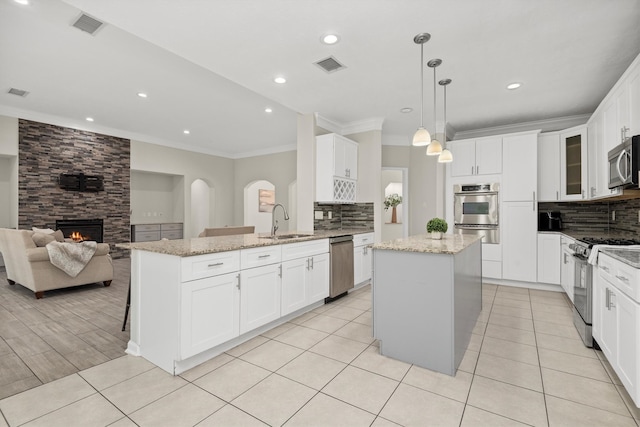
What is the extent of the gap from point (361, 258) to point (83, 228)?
563cm

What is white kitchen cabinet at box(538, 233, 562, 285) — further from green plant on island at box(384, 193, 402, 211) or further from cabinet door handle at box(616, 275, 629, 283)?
green plant on island at box(384, 193, 402, 211)

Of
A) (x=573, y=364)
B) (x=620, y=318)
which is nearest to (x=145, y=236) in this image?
(x=573, y=364)

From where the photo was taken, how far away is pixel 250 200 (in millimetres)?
10148

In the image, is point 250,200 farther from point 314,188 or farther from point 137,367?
point 137,367

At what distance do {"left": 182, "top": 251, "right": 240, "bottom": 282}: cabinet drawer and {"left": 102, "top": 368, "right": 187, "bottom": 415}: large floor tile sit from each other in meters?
0.70

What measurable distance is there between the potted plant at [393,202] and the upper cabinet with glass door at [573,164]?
4.37 m

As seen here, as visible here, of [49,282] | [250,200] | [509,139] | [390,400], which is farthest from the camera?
[250,200]

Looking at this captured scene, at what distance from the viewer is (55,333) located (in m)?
2.86

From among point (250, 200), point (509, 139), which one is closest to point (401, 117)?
point (509, 139)

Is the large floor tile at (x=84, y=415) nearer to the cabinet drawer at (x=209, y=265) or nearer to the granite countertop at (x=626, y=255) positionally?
the cabinet drawer at (x=209, y=265)

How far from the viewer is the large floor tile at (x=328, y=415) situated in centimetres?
168

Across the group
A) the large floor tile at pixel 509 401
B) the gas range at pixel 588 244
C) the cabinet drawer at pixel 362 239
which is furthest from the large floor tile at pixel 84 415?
the gas range at pixel 588 244

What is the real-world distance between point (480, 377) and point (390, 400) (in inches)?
29.6

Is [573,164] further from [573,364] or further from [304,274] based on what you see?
[304,274]
